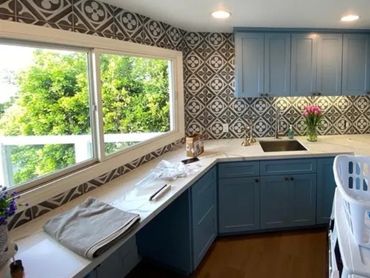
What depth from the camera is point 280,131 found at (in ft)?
12.1

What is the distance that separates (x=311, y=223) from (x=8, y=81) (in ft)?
9.48

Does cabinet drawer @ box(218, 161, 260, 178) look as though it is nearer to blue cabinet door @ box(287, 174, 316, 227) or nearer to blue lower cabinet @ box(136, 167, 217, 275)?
blue lower cabinet @ box(136, 167, 217, 275)

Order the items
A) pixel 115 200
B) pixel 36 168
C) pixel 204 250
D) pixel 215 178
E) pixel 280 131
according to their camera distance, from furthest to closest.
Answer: pixel 280 131 < pixel 215 178 < pixel 204 250 < pixel 115 200 < pixel 36 168

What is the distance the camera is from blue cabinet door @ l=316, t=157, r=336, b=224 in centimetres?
301

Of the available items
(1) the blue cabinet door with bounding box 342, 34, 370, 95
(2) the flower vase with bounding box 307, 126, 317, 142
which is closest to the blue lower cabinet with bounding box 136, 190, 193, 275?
(2) the flower vase with bounding box 307, 126, 317, 142

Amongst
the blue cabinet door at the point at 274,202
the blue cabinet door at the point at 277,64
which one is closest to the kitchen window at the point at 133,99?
the blue cabinet door at the point at 277,64

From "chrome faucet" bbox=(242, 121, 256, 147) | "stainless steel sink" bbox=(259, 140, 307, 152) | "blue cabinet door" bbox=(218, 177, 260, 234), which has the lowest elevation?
"blue cabinet door" bbox=(218, 177, 260, 234)

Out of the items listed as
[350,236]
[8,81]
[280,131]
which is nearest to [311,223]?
[280,131]

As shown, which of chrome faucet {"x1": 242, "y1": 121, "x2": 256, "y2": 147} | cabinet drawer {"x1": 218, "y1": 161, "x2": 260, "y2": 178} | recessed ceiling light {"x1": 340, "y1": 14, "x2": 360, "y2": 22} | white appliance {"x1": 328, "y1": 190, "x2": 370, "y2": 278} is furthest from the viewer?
chrome faucet {"x1": 242, "y1": 121, "x2": 256, "y2": 147}

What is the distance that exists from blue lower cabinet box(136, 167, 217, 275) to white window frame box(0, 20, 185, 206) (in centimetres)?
56

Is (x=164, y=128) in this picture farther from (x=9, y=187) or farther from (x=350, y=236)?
(x=350, y=236)

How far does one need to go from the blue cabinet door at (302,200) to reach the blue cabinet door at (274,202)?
5cm

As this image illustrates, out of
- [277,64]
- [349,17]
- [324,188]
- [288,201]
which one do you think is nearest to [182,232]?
[288,201]

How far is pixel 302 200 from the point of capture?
10.1ft
